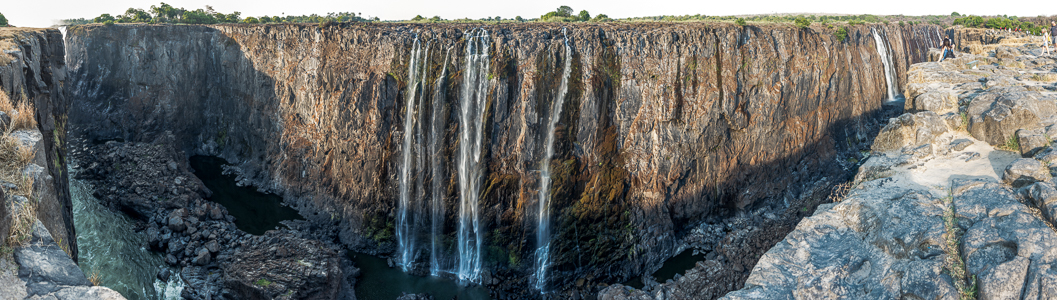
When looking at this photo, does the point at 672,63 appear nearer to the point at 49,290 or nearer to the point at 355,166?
the point at 355,166

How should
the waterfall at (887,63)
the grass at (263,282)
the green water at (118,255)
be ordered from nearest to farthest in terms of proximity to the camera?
the grass at (263,282)
the green water at (118,255)
the waterfall at (887,63)

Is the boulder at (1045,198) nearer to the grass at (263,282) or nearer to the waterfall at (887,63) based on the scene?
the grass at (263,282)

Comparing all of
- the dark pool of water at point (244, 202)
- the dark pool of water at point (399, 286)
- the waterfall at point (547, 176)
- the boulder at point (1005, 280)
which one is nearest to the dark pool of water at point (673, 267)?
the waterfall at point (547, 176)

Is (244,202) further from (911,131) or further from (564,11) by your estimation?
(911,131)

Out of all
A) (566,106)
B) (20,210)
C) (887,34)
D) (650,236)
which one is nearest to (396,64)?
(566,106)

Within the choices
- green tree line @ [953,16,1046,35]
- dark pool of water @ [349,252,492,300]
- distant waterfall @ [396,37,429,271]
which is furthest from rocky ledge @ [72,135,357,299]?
green tree line @ [953,16,1046,35]
